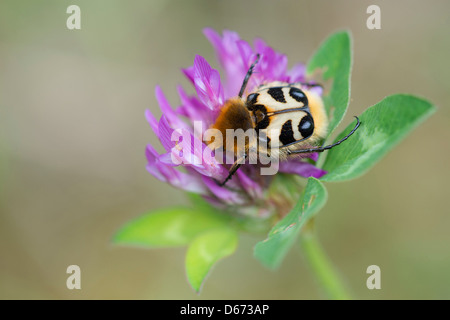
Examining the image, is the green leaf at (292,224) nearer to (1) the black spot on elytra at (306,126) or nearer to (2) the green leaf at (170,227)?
(1) the black spot on elytra at (306,126)

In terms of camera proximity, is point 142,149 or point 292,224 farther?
point 142,149

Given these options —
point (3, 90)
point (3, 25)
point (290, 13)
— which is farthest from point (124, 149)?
point (290, 13)

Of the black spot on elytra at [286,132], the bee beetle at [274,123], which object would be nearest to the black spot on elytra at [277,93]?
the bee beetle at [274,123]

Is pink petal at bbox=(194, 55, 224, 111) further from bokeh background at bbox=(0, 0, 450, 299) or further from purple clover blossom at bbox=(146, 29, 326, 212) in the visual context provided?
bokeh background at bbox=(0, 0, 450, 299)

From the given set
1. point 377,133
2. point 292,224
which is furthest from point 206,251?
point 377,133

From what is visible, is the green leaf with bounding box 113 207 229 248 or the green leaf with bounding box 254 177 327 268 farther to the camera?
the green leaf with bounding box 113 207 229 248

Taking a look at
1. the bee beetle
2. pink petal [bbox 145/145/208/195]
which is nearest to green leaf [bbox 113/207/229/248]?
pink petal [bbox 145/145/208/195]

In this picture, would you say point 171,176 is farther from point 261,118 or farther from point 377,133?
point 377,133

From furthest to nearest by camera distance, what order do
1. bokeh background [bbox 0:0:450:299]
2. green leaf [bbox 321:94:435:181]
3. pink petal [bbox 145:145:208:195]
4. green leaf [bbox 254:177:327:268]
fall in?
1. bokeh background [bbox 0:0:450:299]
2. pink petal [bbox 145:145:208:195]
3. green leaf [bbox 254:177:327:268]
4. green leaf [bbox 321:94:435:181]
